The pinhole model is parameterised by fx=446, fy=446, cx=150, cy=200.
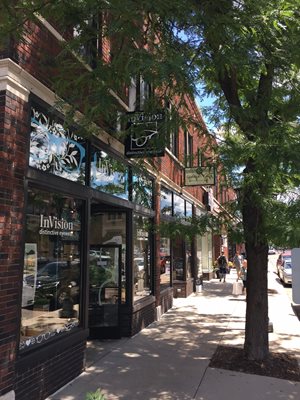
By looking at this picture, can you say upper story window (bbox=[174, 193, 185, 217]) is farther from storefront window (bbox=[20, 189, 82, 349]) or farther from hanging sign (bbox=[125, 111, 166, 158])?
storefront window (bbox=[20, 189, 82, 349])

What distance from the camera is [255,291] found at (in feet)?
24.8

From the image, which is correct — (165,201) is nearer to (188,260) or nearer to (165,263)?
(165,263)

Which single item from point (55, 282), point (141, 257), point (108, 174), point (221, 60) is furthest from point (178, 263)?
point (221, 60)

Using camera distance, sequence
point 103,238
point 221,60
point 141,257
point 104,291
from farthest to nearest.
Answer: point 141,257 → point 103,238 → point 104,291 → point 221,60

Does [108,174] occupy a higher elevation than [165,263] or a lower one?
higher

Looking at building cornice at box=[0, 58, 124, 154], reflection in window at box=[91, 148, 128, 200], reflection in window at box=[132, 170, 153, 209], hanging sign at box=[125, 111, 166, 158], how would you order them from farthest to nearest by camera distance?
reflection in window at box=[132, 170, 153, 209]
reflection in window at box=[91, 148, 128, 200]
hanging sign at box=[125, 111, 166, 158]
building cornice at box=[0, 58, 124, 154]

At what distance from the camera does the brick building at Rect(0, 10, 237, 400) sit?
5160 millimetres

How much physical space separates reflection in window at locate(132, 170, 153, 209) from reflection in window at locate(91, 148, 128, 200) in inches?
15.7

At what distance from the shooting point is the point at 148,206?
11.1m

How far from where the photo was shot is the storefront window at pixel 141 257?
1022 cm

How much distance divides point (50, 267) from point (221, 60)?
3609mm

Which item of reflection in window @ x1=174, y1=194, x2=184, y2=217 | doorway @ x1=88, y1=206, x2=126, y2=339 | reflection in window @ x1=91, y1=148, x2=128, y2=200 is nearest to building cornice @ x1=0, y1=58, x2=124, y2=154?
reflection in window @ x1=91, y1=148, x2=128, y2=200

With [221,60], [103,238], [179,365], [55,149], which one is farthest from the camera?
[103,238]

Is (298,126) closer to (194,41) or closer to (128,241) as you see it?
(194,41)
